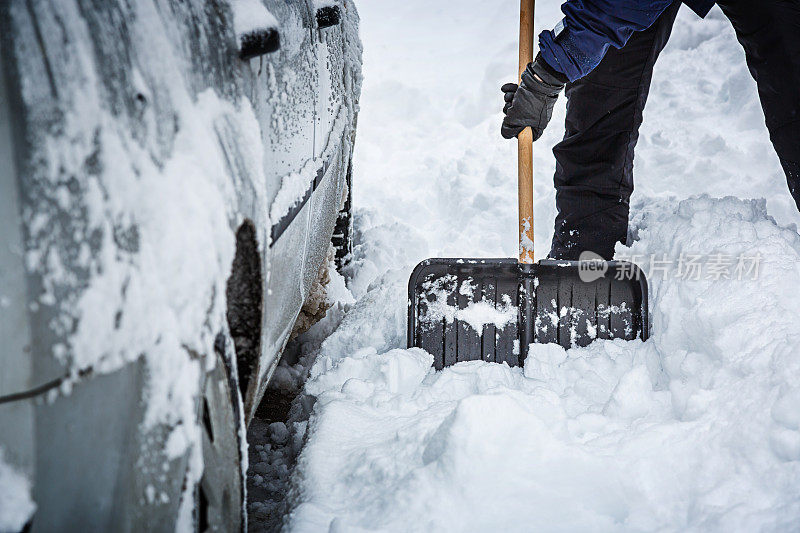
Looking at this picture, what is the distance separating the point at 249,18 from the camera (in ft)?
2.99

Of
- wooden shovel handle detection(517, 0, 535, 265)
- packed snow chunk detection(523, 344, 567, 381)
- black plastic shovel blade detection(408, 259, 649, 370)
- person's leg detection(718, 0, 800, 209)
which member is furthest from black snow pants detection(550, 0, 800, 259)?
packed snow chunk detection(523, 344, 567, 381)

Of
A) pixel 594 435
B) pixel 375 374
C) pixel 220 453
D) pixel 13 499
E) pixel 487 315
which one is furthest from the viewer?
pixel 487 315

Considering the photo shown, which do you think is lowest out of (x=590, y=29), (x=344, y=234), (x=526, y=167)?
(x=344, y=234)

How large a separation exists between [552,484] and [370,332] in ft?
3.69

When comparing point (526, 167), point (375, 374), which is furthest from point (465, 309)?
point (526, 167)

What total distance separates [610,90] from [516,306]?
1.22 meters

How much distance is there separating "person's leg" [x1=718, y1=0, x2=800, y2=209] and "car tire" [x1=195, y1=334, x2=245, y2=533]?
2.42 m

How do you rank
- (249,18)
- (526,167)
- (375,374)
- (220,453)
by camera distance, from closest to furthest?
1. (220,453)
2. (249,18)
3. (375,374)
4. (526,167)

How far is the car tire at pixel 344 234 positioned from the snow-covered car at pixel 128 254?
190 cm

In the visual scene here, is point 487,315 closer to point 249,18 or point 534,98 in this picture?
point 534,98

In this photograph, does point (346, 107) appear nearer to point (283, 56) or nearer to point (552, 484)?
point (283, 56)

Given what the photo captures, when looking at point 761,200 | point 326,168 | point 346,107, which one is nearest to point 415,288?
point 326,168

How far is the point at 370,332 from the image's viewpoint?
84.6 inches

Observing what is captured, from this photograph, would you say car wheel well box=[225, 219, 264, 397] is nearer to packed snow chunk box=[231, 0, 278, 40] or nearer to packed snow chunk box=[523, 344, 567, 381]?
packed snow chunk box=[231, 0, 278, 40]
